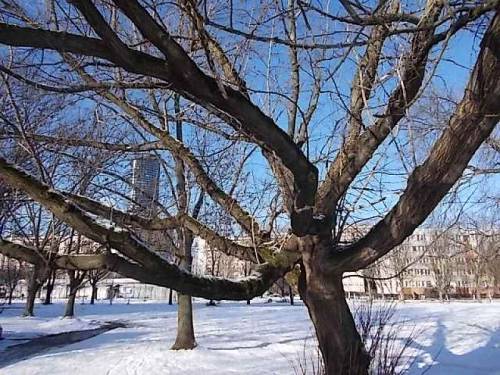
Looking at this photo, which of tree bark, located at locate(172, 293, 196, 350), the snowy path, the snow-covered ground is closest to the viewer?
the snow-covered ground

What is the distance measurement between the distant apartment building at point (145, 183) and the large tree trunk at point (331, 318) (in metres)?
2.79

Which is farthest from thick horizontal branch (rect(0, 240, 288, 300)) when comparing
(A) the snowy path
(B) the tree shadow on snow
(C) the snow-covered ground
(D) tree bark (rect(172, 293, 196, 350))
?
(A) the snowy path

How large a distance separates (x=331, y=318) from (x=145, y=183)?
3823 mm

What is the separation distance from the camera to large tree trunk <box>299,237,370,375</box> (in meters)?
4.19

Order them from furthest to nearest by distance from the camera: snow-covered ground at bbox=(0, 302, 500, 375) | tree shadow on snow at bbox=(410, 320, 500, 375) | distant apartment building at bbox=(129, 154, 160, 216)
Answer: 1. snow-covered ground at bbox=(0, 302, 500, 375)
2. tree shadow on snow at bbox=(410, 320, 500, 375)
3. distant apartment building at bbox=(129, 154, 160, 216)

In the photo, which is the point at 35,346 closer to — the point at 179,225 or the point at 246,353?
the point at 246,353

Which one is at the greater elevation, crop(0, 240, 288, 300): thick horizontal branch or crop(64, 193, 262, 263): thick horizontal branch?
crop(64, 193, 262, 263): thick horizontal branch

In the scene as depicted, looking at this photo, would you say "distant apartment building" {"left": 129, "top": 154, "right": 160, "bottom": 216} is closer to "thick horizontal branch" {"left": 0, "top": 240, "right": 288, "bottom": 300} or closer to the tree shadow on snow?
"thick horizontal branch" {"left": 0, "top": 240, "right": 288, "bottom": 300}

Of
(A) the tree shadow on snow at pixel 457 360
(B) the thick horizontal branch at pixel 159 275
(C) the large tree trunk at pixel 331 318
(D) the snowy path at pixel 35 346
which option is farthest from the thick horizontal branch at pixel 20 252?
(D) the snowy path at pixel 35 346

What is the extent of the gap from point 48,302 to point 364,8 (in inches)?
1667

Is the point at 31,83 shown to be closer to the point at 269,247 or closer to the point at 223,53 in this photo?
the point at 223,53

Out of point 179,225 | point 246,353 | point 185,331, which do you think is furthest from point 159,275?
point 185,331

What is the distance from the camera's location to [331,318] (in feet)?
14.1

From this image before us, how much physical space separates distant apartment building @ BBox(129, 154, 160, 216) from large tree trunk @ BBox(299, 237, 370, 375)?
279cm
